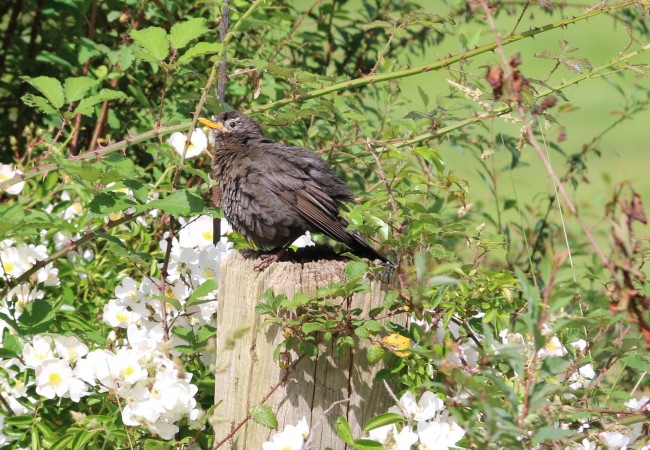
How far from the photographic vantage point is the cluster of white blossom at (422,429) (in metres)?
2.81

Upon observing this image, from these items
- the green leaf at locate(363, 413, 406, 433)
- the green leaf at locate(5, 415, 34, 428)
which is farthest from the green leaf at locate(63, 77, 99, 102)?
the green leaf at locate(363, 413, 406, 433)

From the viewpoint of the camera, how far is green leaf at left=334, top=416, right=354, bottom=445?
286 centimetres

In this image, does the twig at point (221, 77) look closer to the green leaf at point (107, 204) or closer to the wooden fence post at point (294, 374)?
the green leaf at point (107, 204)

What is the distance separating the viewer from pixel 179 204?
3221 millimetres

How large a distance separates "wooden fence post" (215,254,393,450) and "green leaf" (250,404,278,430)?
0.36ft

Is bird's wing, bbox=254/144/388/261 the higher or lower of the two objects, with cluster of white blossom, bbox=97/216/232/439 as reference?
higher

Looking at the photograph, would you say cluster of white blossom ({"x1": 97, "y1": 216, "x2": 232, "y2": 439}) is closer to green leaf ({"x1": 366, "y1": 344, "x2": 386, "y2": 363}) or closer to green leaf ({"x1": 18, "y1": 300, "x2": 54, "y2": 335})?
green leaf ({"x1": 18, "y1": 300, "x2": 54, "y2": 335})

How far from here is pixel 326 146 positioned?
4828 mm

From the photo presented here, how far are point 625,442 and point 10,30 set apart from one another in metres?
3.95

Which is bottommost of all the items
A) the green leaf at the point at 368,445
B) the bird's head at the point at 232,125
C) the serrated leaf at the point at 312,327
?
the green leaf at the point at 368,445

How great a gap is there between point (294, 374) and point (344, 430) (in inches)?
9.6

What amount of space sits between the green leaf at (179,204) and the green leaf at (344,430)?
0.85 m

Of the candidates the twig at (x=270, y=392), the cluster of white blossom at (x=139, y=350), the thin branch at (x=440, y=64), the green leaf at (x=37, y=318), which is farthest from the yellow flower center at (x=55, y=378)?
the thin branch at (x=440, y=64)

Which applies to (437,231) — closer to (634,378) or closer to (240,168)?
(240,168)
